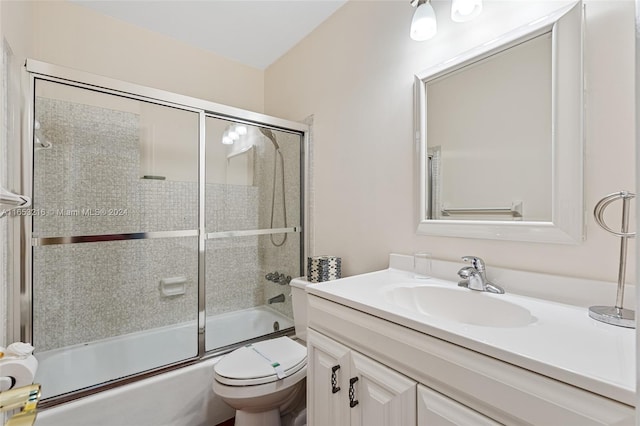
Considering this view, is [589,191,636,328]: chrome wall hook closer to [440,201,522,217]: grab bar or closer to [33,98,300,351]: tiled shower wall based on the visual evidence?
[440,201,522,217]: grab bar

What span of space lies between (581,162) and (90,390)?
7.09 feet

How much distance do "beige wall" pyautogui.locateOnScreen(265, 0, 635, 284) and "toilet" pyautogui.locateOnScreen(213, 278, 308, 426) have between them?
0.59 m

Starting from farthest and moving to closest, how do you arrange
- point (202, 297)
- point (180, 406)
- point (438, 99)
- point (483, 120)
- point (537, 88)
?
point (202, 297), point (180, 406), point (438, 99), point (483, 120), point (537, 88)

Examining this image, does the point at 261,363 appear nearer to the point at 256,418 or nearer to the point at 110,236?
the point at 256,418

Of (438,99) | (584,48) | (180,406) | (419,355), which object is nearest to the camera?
(419,355)

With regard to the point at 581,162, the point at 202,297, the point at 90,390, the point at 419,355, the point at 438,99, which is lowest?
the point at 90,390

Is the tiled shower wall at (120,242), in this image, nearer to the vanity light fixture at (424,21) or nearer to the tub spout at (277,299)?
the tub spout at (277,299)

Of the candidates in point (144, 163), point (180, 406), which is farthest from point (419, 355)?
point (144, 163)

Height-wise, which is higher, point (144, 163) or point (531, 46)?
point (531, 46)

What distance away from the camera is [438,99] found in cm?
130

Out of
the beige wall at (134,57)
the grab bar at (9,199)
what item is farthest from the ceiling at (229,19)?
the grab bar at (9,199)

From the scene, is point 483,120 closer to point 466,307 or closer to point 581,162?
point 581,162

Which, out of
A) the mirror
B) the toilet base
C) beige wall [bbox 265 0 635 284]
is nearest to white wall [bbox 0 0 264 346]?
beige wall [bbox 265 0 635 284]

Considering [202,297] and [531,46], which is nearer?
[531,46]
